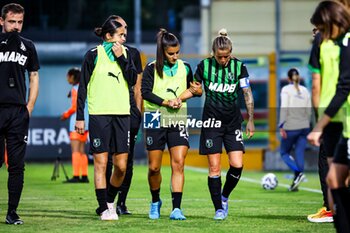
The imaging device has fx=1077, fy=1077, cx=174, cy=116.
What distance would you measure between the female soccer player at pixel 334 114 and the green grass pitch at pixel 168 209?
7.79ft

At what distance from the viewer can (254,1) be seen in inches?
1420

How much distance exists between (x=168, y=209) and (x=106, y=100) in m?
2.39

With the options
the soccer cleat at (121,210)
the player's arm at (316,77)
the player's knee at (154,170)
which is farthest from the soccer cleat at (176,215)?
the player's arm at (316,77)

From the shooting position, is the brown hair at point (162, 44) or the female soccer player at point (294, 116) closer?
the brown hair at point (162, 44)

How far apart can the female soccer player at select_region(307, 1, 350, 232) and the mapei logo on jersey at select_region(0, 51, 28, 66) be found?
406 cm

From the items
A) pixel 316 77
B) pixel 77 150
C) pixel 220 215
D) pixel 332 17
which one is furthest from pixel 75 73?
pixel 332 17

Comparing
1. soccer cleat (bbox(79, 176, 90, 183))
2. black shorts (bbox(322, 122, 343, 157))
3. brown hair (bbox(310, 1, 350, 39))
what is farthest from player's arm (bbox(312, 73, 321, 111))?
soccer cleat (bbox(79, 176, 90, 183))

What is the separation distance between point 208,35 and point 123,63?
22.6 m

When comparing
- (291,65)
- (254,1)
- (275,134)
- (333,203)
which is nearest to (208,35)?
(254,1)

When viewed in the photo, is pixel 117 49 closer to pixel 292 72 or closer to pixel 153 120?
pixel 153 120

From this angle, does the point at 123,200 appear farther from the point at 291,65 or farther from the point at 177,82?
the point at 291,65

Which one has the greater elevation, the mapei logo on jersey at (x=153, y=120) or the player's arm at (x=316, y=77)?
the player's arm at (x=316, y=77)

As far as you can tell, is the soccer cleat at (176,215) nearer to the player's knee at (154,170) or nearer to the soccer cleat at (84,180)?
the player's knee at (154,170)

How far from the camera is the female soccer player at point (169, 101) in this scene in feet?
41.4
